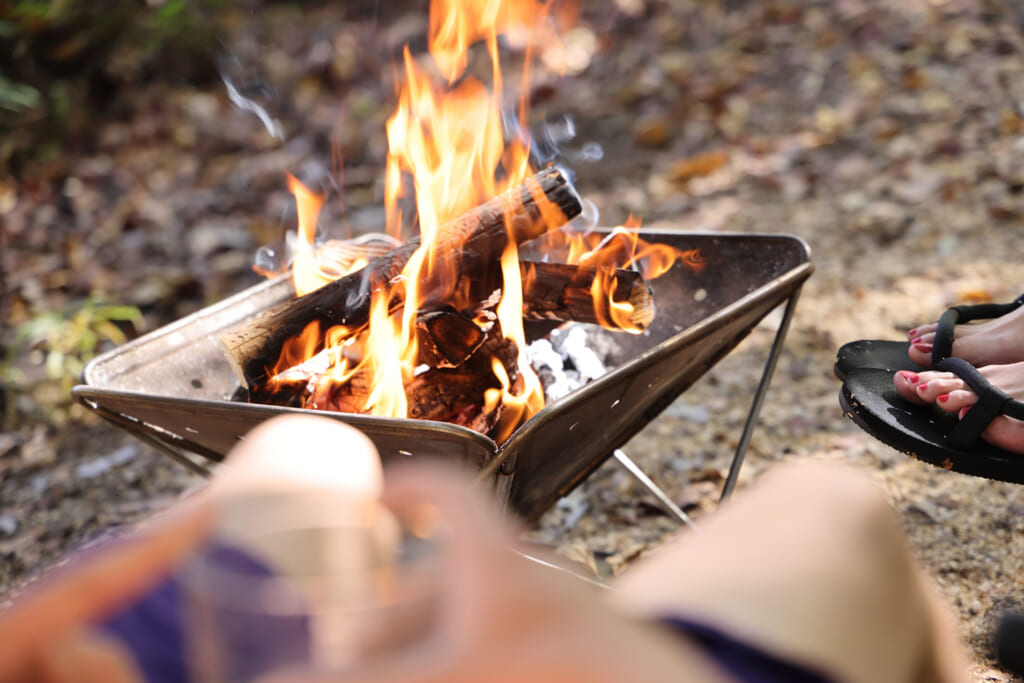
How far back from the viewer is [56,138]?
4.67m

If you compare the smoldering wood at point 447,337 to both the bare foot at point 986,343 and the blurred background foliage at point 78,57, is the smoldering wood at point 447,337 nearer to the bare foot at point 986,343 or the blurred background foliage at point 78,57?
the bare foot at point 986,343

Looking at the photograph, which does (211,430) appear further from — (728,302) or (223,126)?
(223,126)

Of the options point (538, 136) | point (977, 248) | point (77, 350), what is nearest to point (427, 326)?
point (77, 350)

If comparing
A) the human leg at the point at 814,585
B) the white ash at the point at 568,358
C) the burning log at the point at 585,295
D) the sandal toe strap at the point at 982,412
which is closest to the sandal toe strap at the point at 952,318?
the sandal toe strap at the point at 982,412

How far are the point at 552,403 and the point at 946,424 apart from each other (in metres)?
0.72

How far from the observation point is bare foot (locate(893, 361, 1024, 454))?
4.39 ft

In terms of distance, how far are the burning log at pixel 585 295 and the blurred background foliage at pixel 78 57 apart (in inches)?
153

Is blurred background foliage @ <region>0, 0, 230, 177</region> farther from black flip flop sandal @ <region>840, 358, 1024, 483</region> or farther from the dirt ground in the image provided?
black flip flop sandal @ <region>840, 358, 1024, 483</region>

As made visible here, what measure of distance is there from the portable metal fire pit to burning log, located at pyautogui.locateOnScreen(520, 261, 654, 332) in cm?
12

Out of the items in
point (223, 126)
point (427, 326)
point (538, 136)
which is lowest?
point (427, 326)

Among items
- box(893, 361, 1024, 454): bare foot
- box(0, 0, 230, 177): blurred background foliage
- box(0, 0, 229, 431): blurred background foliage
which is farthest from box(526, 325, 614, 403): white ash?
box(0, 0, 230, 177): blurred background foliage

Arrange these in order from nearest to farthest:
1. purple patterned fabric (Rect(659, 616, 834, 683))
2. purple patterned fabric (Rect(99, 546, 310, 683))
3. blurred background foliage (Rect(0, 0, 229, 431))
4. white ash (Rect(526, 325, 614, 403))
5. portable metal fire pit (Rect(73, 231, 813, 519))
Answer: purple patterned fabric (Rect(99, 546, 310, 683))
purple patterned fabric (Rect(659, 616, 834, 683))
portable metal fire pit (Rect(73, 231, 813, 519))
white ash (Rect(526, 325, 614, 403))
blurred background foliage (Rect(0, 0, 229, 431))

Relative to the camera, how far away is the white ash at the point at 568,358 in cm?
179

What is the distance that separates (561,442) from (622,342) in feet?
1.95
